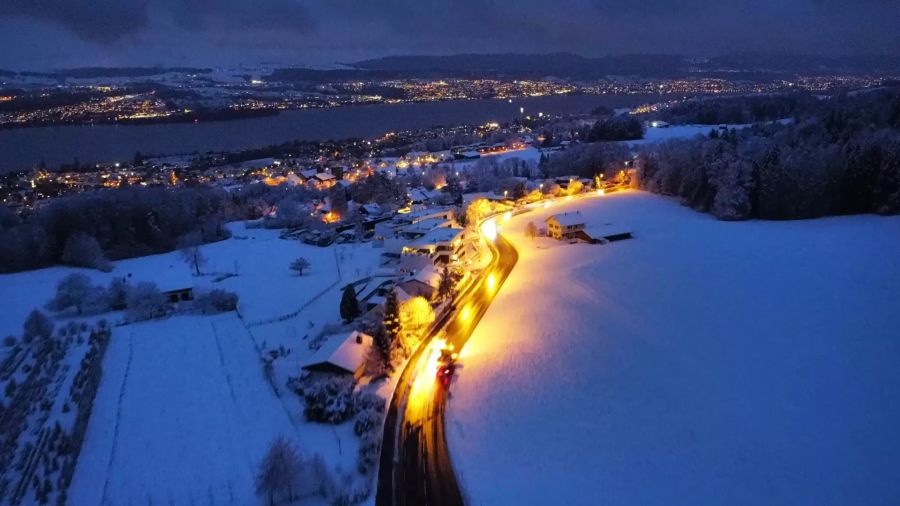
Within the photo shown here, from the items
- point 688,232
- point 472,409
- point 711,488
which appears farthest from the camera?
point 688,232

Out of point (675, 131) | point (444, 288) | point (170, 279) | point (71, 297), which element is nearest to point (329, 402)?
point (444, 288)

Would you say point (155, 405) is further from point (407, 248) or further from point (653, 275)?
point (653, 275)

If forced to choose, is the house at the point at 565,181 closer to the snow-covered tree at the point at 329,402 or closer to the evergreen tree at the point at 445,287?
the evergreen tree at the point at 445,287

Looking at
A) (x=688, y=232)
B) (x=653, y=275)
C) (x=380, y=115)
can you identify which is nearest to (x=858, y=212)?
(x=688, y=232)

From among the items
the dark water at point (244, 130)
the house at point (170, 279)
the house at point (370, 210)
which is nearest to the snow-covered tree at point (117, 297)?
the house at point (170, 279)

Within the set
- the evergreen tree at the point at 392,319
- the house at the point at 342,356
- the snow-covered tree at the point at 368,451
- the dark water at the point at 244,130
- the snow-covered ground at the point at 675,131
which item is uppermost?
the snow-covered ground at the point at 675,131
